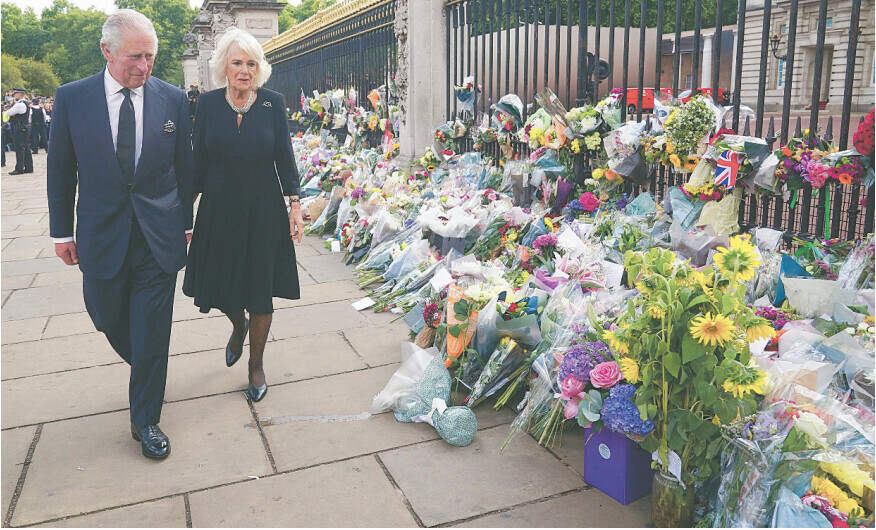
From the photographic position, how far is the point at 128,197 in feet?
10.1

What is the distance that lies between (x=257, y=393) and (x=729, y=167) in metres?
2.75

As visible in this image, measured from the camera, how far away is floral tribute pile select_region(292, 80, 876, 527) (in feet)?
7.60

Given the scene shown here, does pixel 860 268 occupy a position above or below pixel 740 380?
above

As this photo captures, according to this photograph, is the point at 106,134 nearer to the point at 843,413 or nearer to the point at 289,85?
the point at 843,413

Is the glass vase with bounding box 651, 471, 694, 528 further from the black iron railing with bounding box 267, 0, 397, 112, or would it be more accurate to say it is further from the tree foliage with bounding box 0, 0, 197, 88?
the tree foliage with bounding box 0, 0, 197, 88

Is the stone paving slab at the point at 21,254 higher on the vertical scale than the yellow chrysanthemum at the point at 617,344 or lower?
lower

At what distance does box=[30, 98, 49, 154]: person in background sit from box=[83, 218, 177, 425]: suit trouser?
18.4 meters

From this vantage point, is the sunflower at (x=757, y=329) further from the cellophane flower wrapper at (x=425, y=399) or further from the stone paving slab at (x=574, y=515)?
the cellophane flower wrapper at (x=425, y=399)

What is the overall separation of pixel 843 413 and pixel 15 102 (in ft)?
74.5

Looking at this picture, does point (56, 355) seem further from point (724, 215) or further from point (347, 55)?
point (347, 55)

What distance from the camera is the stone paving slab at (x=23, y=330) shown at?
4832mm

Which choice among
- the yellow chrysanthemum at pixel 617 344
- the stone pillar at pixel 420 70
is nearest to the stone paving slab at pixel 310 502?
the yellow chrysanthemum at pixel 617 344

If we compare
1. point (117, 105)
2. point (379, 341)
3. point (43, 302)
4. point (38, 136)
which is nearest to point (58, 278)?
point (43, 302)

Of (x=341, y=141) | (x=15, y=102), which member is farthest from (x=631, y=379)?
(x=15, y=102)
